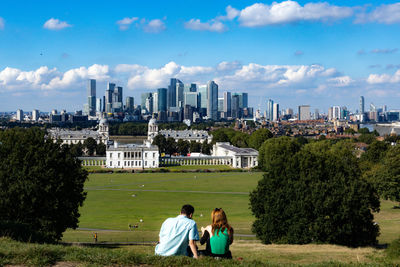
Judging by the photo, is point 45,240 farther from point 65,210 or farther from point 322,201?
point 322,201

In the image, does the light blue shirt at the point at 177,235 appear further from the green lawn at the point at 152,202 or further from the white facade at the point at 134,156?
the white facade at the point at 134,156

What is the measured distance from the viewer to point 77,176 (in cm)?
3028

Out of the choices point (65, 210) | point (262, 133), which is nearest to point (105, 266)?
point (65, 210)

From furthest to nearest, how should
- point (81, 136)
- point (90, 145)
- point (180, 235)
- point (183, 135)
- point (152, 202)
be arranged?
point (183, 135)
point (81, 136)
point (90, 145)
point (152, 202)
point (180, 235)

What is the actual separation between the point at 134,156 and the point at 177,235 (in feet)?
338

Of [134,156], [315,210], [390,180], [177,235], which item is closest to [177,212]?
[315,210]

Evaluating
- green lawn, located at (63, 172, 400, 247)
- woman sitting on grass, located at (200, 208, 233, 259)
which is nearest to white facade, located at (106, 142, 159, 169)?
green lawn, located at (63, 172, 400, 247)

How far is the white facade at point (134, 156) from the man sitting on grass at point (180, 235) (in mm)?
101044

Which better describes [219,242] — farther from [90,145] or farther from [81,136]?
[81,136]

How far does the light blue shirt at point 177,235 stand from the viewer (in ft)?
35.7

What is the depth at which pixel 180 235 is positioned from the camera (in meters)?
11.1

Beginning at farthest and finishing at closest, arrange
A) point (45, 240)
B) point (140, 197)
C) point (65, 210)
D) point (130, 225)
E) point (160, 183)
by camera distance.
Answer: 1. point (160, 183)
2. point (140, 197)
3. point (130, 225)
4. point (65, 210)
5. point (45, 240)

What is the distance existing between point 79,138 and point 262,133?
64.9 meters

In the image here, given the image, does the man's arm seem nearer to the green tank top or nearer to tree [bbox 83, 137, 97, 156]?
the green tank top
